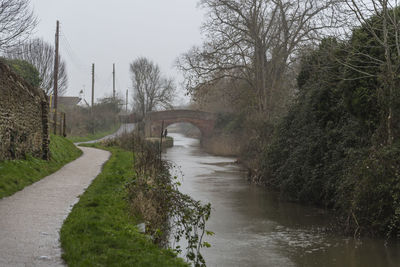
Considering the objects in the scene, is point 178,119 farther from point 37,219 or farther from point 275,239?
point 37,219

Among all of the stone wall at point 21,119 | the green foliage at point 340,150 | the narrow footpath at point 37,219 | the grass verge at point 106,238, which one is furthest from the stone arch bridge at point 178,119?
the grass verge at point 106,238

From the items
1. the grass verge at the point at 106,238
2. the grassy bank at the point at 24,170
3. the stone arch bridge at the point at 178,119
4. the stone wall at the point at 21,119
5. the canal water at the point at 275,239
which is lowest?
the canal water at the point at 275,239

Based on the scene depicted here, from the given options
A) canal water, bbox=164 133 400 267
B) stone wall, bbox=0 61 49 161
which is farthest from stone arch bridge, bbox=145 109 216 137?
canal water, bbox=164 133 400 267

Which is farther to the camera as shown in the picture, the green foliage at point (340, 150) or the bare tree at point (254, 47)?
the bare tree at point (254, 47)

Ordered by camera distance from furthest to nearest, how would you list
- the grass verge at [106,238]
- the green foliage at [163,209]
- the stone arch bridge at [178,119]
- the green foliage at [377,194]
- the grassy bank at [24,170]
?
the stone arch bridge at [178,119]
the grassy bank at [24,170]
the green foliage at [377,194]
the green foliage at [163,209]
the grass verge at [106,238]

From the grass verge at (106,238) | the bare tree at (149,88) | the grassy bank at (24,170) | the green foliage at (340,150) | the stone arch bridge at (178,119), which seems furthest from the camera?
the bare tree at (149,88)

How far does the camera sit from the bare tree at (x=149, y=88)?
2724 inches

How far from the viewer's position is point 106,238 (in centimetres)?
689

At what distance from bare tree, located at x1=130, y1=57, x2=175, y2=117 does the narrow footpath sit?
5598 cm

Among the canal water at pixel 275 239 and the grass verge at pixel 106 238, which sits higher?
the grass verge at pixel 106 238

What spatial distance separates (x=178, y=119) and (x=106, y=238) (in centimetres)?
4589

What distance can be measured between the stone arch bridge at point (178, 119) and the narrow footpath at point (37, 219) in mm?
37943

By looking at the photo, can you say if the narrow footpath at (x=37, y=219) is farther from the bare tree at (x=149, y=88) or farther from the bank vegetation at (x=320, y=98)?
the bare tree at (x=149, y=88)

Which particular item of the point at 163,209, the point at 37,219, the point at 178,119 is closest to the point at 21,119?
the point at 163,209
